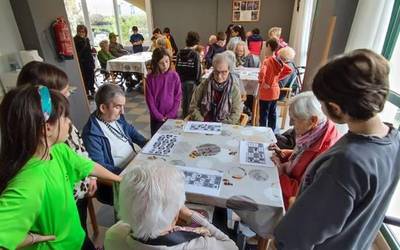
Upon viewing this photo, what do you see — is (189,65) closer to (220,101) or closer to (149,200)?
(220,101)

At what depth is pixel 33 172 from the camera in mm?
763

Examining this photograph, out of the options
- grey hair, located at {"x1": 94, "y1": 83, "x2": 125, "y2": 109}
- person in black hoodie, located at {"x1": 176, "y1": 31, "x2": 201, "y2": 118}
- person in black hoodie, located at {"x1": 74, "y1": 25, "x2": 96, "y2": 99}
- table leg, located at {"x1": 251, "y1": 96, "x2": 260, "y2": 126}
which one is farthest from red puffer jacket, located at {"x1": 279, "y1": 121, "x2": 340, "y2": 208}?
person in black hoodie, located at {"x1": 74, "y1": 25, "x2": 96, "y2": 99}

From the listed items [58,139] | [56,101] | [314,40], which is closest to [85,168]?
[58,139]

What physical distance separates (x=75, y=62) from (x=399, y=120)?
357cm

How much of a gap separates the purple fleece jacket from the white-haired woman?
1.32m

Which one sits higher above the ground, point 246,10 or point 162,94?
point 246,10

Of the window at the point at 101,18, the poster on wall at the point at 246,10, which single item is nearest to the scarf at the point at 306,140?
the poster on wall at the point at 246,10

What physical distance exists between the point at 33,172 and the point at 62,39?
8.82ft

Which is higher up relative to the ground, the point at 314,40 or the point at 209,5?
the point at 209,5

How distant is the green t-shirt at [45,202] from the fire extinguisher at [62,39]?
2395mm

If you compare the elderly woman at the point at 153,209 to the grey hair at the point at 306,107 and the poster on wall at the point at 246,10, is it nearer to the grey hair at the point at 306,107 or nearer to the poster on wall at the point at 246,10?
the grey hair at the point at 306,107

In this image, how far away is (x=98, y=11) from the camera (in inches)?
296

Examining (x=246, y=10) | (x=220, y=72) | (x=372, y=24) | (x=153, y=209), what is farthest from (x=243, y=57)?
(x=246, y=10)

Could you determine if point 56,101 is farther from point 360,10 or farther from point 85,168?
point 360,10
